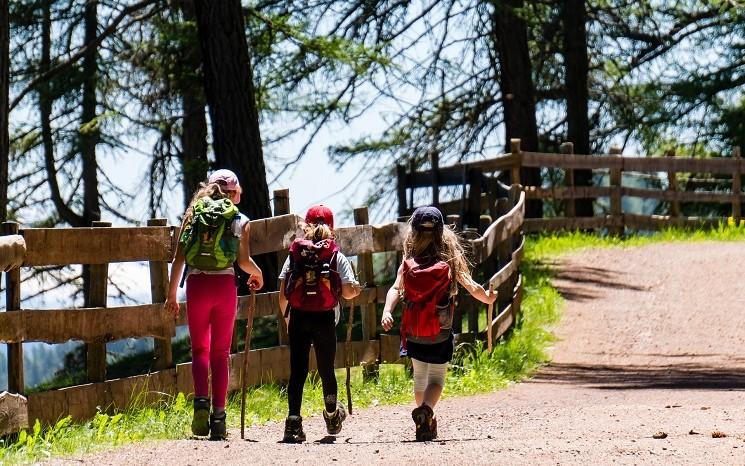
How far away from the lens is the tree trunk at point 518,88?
21703 millimetres

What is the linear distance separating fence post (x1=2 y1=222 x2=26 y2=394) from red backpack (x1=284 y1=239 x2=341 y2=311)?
1679mm

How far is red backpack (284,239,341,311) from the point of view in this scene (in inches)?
311

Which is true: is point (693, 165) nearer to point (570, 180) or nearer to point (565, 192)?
point (570, 180)

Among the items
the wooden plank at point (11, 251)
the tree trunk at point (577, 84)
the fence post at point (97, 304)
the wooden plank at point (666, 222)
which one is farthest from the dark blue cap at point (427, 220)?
the wooden plank at point (666, 222)

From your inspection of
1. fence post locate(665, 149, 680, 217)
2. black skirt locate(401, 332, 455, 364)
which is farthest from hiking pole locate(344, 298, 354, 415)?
fence post locate(665, 149, 680, 217)

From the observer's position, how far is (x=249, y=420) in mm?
9086

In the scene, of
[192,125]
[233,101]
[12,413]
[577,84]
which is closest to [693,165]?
[577,84]

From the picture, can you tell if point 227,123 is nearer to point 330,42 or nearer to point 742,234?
point 330,42

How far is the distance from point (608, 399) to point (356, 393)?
2014 mm

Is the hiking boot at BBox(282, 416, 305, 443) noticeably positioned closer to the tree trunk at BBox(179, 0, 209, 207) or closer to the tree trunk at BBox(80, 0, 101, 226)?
the tree trunk at BBox(179, 0, 209, 207)

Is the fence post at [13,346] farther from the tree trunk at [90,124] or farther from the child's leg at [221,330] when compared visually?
the tree trunk at [90,124]

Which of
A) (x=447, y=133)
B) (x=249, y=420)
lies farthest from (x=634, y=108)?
(x=249, y=420)

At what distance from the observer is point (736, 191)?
23.1 m

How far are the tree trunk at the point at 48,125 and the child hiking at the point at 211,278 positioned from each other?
492 inches
